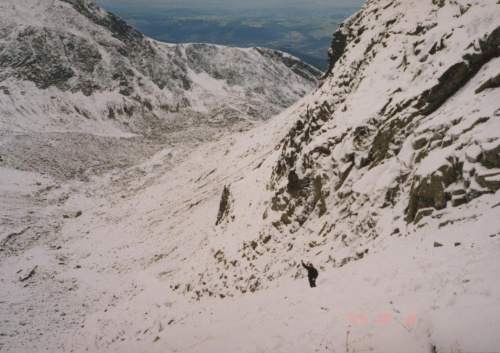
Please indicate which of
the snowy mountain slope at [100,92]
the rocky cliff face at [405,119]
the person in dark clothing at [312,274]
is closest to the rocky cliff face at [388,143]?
the rocky cliff face at [405,119]

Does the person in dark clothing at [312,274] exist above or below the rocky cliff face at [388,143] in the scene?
below

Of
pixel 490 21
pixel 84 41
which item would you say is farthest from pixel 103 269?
pixel 84 41

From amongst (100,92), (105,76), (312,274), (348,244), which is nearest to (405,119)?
(348,244)

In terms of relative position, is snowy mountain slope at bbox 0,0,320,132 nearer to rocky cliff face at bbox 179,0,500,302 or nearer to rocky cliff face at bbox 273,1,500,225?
rocky cliff face at bbox 179,0,500,302

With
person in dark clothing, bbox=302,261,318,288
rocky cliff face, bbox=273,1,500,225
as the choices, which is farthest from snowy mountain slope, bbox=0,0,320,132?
person in dark clothing, bbox=302,261,318,288

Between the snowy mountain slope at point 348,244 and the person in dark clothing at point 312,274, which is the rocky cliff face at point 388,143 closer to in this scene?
the snowy mountain slope at point 348,244

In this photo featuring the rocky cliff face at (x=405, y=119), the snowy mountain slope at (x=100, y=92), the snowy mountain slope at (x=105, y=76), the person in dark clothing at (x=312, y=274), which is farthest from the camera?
the snowy mountain slope at (x=105, y=76)

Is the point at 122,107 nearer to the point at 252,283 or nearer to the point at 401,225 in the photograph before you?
the point at 252,283

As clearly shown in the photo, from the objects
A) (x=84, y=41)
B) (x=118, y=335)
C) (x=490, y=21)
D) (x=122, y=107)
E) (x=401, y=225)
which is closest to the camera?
(x=401, y=225)
